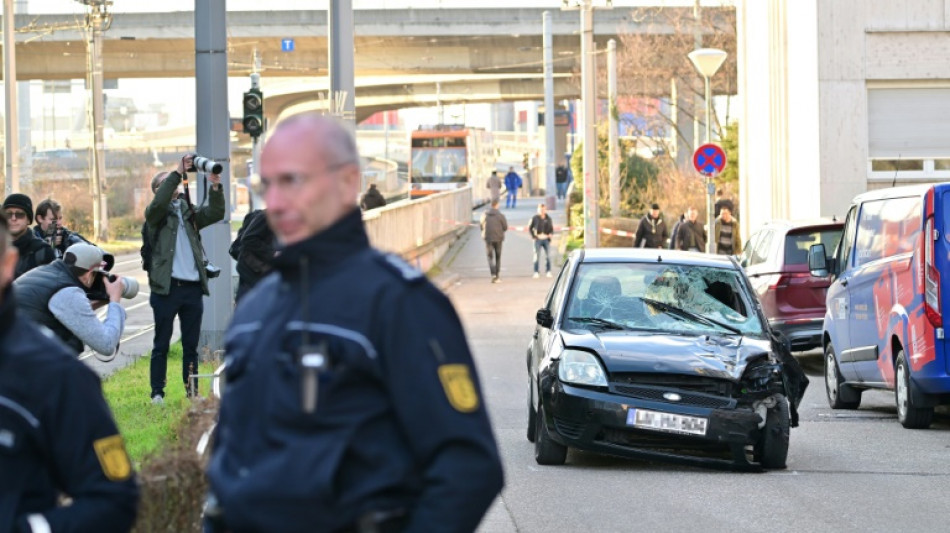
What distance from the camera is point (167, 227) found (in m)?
13.5

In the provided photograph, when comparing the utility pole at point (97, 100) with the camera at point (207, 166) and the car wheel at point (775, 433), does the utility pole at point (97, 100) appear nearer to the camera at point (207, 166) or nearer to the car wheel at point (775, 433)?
the camera at point (207, 166)

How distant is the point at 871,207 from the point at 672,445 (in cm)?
447

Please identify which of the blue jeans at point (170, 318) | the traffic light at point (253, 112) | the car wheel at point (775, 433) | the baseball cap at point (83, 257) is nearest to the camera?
the baseball cap at point (83, 257)

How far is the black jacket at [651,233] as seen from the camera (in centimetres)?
3042

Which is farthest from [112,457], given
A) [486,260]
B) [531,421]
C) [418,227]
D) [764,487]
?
[486,260]

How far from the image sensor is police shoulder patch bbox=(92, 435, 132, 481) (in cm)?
364

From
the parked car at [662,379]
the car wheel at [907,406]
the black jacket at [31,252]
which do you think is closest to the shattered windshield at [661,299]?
the parked car at [662,379]

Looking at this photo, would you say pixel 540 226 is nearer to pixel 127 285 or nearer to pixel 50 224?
pixel 50 224

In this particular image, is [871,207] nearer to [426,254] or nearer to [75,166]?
[426,254]

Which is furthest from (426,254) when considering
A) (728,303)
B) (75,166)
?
(75,166)

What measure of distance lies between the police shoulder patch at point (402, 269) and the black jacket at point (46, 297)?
463cm

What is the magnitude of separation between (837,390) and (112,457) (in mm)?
12537

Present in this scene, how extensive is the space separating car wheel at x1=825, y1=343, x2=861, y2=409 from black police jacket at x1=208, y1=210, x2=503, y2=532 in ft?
40.8

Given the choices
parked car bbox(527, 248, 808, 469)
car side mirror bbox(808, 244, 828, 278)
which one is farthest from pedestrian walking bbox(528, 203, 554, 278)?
parked car bbox(527, 248, 808, 469)
